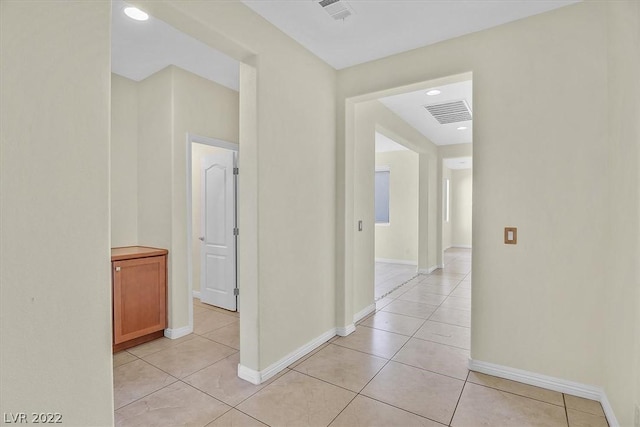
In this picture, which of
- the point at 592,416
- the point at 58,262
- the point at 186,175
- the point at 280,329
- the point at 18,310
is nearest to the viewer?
the point at 18,310

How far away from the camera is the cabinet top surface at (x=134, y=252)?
292 cm

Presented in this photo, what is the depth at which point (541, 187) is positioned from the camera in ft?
7.47

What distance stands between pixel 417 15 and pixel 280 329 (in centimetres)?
269

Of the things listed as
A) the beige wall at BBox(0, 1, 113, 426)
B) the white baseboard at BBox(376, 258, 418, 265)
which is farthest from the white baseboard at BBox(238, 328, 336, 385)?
the white baseboard at BBox(376, 258, 418, 265)

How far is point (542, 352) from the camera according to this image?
2.28 m

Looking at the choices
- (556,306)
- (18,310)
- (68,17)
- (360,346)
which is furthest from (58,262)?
(556,306)

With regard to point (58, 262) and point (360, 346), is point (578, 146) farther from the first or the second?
point (58, 262)

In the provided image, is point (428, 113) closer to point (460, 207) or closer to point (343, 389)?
point (343, 389)

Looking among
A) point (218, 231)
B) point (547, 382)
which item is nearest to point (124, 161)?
point (218, 231)

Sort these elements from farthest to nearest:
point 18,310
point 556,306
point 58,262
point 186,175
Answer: point 186,175, point 556,306, point 58,262, point 18,310

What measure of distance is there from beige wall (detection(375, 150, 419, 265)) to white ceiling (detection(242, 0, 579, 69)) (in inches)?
201

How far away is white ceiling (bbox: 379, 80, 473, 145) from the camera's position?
12.4 ft

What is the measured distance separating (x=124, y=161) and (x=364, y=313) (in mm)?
3325

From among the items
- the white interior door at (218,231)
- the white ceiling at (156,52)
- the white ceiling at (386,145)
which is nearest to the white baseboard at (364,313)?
the white interior door at (218,231)
